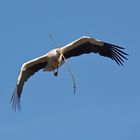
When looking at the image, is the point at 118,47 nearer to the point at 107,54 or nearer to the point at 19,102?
the point at 107,54

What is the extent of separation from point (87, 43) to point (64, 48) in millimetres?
791

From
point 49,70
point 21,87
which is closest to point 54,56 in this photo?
point 49,70

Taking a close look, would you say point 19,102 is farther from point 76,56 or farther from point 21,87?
point 76,56

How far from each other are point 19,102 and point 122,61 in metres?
3.82

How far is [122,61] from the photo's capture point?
87.0 feet

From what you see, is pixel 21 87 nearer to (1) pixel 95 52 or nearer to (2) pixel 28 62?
(2) pixel 28 62

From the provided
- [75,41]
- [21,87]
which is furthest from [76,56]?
[21,87]

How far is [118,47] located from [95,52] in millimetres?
803

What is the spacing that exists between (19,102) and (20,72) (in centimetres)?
102

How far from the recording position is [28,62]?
27562mm

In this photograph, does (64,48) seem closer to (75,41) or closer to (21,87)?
(75,41)

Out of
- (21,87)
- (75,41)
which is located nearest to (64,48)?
(75,41)

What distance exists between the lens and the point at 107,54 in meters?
26.9

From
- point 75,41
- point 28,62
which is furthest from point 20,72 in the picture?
point 75,41
